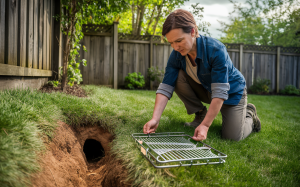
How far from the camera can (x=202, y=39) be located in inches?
83.6

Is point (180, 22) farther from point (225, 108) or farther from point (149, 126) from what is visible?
point (225, 108)

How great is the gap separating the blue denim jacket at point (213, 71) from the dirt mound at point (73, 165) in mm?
971

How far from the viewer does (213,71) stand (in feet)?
6.65

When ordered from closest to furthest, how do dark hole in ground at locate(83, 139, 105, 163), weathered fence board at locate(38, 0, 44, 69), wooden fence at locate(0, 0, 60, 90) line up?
wooden fence at locate(0, 0, 60, 90)
dark hole in ground at locate(83, 139, 105, 163)
weathered fence board at locate(38, 0, 44, 69)

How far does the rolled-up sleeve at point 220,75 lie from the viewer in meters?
1.92

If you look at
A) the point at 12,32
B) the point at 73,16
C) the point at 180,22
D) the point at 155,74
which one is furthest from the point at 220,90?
the point at 155,74

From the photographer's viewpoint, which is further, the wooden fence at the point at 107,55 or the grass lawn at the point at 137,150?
the wooden fence at the point at 107,55

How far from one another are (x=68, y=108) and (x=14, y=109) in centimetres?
92

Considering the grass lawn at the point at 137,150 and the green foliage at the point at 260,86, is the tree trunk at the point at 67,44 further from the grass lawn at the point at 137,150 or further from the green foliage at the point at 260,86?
the green foliage at the point at 260,86

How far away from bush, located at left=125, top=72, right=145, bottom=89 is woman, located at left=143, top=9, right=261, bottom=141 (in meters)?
3.90

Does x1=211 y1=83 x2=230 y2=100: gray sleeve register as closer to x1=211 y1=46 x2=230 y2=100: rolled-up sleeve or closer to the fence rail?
x1=211 y1=46 x2=230 y2=100: rolled-up sleeve

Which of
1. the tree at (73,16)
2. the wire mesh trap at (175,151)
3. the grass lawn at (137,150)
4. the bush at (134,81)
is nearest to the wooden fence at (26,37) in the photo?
the tree at (73,16)

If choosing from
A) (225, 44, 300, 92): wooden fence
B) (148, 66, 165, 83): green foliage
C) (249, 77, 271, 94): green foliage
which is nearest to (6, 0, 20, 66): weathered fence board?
(148, 66, 165, 83): green foliage

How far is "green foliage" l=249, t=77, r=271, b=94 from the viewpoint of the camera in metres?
8.21
